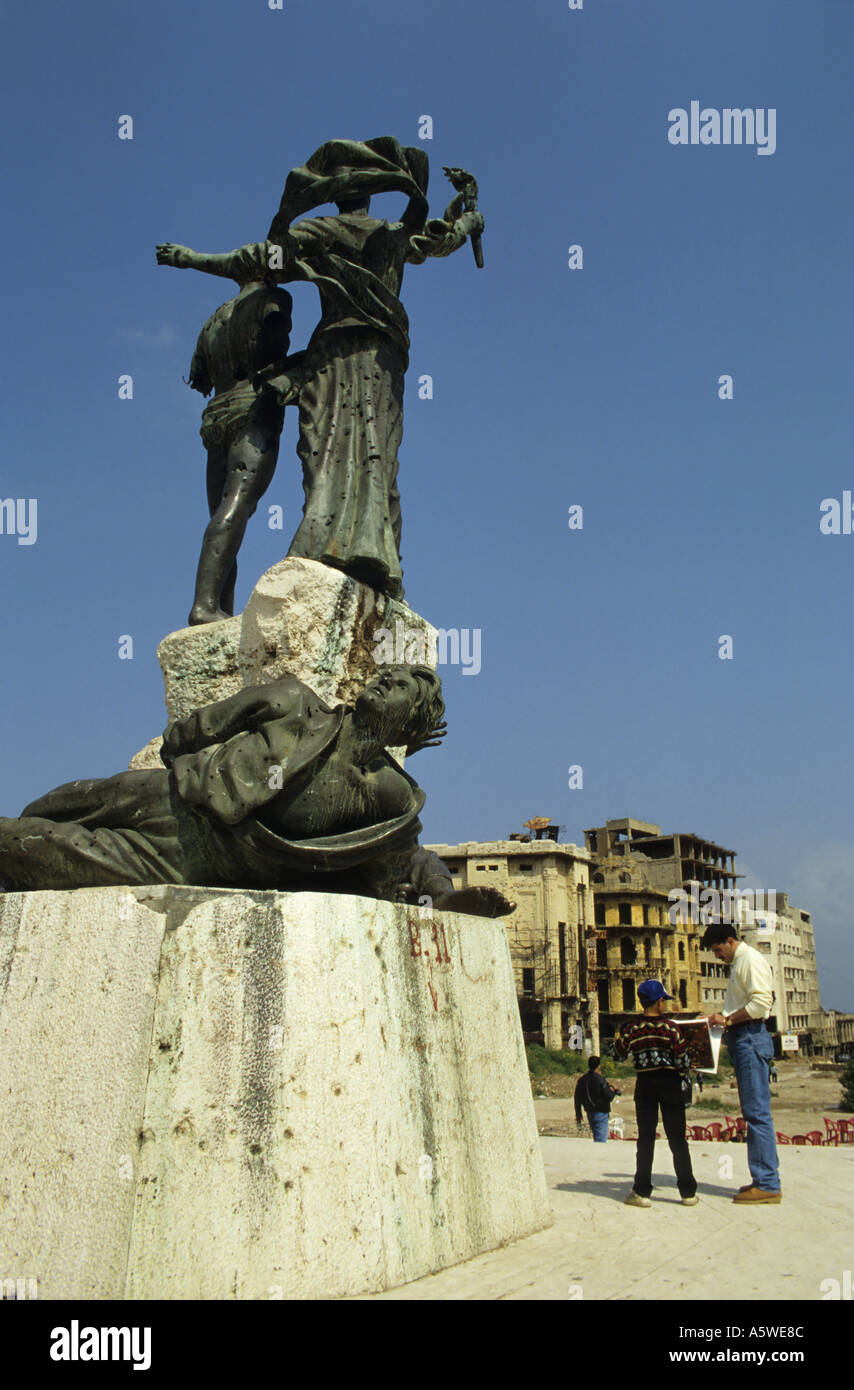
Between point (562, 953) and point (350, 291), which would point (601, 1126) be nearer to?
point (350, 291)

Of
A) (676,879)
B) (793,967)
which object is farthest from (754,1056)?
(793,967)

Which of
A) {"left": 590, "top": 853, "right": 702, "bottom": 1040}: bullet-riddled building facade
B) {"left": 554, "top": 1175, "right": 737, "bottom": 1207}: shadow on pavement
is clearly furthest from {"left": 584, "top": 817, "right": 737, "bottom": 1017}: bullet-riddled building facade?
{"left": 554, "top": 1175, "right": 737, "bottom": 1207}: shadow on pavement

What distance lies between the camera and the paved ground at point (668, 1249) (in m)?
3.04

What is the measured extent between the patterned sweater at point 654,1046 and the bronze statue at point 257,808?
1655mm

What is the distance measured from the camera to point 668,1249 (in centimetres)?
356

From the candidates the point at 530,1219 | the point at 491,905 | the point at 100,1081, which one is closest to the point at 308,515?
the point at 491,905

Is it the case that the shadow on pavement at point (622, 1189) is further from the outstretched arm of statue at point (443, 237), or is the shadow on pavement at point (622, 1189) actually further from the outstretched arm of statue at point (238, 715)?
the outstretched arm of statue at point (443, 237)

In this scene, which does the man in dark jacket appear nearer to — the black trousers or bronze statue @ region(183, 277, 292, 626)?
the black trousers

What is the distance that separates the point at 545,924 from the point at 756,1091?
42340mm

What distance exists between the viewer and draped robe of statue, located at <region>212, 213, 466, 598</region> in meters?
5.19

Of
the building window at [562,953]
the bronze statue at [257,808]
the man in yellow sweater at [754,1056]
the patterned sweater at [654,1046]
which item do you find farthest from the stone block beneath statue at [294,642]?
the building window at [562,953]

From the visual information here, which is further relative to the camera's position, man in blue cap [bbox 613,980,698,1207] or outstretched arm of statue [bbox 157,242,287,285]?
outstretched arm of statue [bbox 157,242,287,285]

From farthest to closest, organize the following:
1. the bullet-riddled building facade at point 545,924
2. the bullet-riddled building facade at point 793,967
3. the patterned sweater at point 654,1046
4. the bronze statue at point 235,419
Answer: the bullet-riddled building facade at point 793,967 → the bullet-riddled building facade at point 545,924 → the bronze statue at point 235,419 → the patterned sweater at point 654,1046

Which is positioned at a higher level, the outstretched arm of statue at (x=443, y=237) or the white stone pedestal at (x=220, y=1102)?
the outstretched arm of statue at (x=443, y=237)
